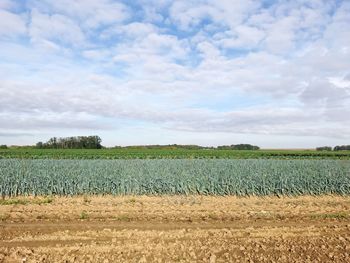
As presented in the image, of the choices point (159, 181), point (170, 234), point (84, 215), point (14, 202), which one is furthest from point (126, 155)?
point (170, 234)

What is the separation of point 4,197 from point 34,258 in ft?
36.7

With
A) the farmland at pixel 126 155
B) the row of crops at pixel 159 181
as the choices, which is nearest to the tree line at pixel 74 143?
the farmland at pixel 126 155

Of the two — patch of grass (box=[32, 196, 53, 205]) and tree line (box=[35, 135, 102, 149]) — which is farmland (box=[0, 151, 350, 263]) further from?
tree line (box=[35, 135, 102, 149])

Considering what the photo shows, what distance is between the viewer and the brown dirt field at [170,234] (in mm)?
7164

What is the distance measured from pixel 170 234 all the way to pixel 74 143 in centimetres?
9030

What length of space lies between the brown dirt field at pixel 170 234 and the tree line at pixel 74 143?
82109 mm

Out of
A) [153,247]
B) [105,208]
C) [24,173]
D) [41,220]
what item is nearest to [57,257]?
[153,247]

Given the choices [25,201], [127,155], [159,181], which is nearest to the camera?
[25,201]

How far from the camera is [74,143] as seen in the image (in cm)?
9525

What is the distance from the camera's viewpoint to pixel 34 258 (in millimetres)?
6883

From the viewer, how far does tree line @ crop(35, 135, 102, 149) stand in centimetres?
9362

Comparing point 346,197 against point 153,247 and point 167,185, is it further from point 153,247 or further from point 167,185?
point 153,247

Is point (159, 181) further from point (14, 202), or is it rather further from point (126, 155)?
Answer: point (126, 155)

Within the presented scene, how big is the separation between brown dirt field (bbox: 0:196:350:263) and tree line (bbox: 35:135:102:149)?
82.1 metres
